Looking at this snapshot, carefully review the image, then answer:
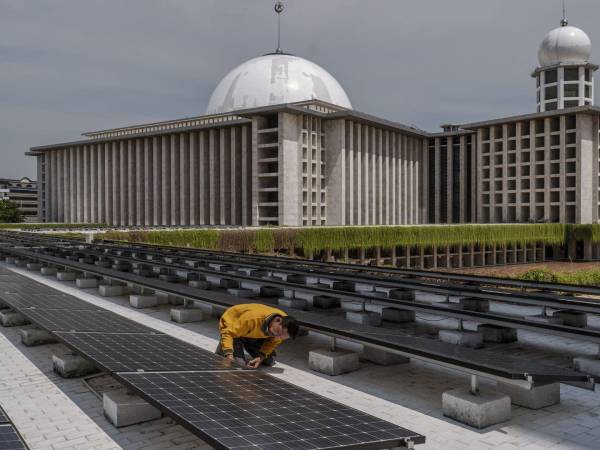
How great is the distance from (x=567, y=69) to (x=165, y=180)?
54.4 meters

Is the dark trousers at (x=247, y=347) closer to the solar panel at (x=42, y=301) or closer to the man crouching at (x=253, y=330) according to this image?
the man crouching at (x=253, y=330)

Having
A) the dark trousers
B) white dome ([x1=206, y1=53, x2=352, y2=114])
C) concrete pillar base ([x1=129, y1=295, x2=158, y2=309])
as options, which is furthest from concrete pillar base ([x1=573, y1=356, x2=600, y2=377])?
white dome ([x1=206, y1=53, x2=352, y2=114])

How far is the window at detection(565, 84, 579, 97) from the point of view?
7331cm

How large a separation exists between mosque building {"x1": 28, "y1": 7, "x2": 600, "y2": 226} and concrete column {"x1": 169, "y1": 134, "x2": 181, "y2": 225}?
0.14 m

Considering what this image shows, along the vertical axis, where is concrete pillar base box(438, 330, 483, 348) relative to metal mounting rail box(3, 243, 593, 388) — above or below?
below

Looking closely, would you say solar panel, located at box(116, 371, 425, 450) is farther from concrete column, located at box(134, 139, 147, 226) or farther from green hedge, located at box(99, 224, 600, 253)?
concrete column, located at box(134, 139, 147, 226)

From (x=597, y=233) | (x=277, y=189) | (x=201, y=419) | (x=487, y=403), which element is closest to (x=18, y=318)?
(x=201, y=419)

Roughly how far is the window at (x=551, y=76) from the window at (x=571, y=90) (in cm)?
188

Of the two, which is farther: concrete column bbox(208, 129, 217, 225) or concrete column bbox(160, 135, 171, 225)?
concrete column bbox(160, 135, 171, 225)

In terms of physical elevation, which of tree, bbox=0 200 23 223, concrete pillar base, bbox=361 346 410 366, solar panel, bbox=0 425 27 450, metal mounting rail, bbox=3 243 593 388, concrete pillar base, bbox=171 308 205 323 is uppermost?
tree, bbox=0 200 23 223

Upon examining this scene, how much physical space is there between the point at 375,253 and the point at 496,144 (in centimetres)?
2961

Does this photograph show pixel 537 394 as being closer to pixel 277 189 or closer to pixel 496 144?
pixel 277 189

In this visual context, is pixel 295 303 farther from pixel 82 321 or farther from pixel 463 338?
pixel 82 321

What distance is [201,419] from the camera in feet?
15.8
